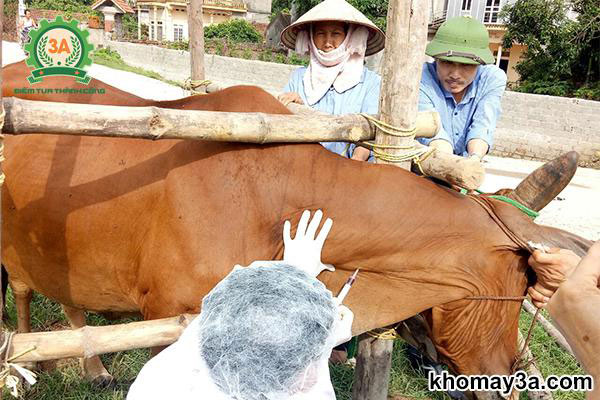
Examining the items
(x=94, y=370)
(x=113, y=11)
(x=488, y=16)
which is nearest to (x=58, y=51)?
(x=94, y=370)

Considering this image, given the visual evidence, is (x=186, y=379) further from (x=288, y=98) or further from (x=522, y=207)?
(x=288, y=98)

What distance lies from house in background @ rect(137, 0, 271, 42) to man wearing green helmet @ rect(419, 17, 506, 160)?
42562mm

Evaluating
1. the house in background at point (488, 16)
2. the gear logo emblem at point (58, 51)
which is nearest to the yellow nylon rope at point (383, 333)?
the gear logo emblem at point (58, 51)

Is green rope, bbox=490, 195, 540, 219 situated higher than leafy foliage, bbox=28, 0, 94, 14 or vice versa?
leafy foliage, bbox=28, 0, 94, 14

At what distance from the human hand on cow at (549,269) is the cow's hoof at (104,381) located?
9.40 ft

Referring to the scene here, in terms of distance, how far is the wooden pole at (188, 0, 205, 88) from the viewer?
5332 mm

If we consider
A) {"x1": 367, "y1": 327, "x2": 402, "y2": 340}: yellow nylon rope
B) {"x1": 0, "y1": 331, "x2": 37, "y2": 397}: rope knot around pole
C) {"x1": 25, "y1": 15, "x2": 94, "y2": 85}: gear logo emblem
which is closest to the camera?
{"x1": 0, "y1": 331, "x2": 37, "y2": 397}: rope knot around pole

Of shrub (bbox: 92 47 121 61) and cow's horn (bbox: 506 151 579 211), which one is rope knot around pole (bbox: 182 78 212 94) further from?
shrub (bbox: 92 47 121 61)

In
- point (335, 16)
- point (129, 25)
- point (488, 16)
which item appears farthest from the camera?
point (129, 25)

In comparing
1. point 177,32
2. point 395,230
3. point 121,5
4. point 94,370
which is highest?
point 121,5

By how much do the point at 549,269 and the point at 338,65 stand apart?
83.1 inches

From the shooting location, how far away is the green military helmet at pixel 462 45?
12.2ft

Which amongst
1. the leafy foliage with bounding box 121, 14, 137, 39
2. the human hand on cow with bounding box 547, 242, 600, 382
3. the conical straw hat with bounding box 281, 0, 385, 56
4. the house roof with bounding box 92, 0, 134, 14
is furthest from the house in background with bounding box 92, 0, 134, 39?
the human hand on cow with bounding box 547, 242, 600, 382

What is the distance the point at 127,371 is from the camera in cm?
419
